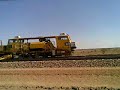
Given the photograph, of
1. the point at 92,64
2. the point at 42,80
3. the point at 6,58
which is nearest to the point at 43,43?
the point at 6,58

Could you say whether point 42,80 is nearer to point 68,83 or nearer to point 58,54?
point 68,83

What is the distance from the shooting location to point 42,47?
29359 mm

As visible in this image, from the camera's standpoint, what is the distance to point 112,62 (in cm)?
1983

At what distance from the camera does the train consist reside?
29.0 metres

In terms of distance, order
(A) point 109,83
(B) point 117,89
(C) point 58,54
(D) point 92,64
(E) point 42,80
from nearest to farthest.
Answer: (B) point 117,89 < (A) point 109,83 < (E) point 42,80 < (D) point 92,64 < (C) point 58,54

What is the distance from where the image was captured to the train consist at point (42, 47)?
95.1 feet

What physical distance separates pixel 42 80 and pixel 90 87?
370 cm

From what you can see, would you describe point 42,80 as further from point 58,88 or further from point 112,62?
point 112,62

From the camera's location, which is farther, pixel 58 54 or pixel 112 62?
pixel 58 54

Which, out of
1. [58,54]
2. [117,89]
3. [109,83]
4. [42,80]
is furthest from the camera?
[58,54]

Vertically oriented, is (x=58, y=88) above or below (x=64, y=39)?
below

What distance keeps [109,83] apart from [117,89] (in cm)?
162

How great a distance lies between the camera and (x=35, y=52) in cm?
2914

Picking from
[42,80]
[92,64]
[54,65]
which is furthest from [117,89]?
[54,65]
